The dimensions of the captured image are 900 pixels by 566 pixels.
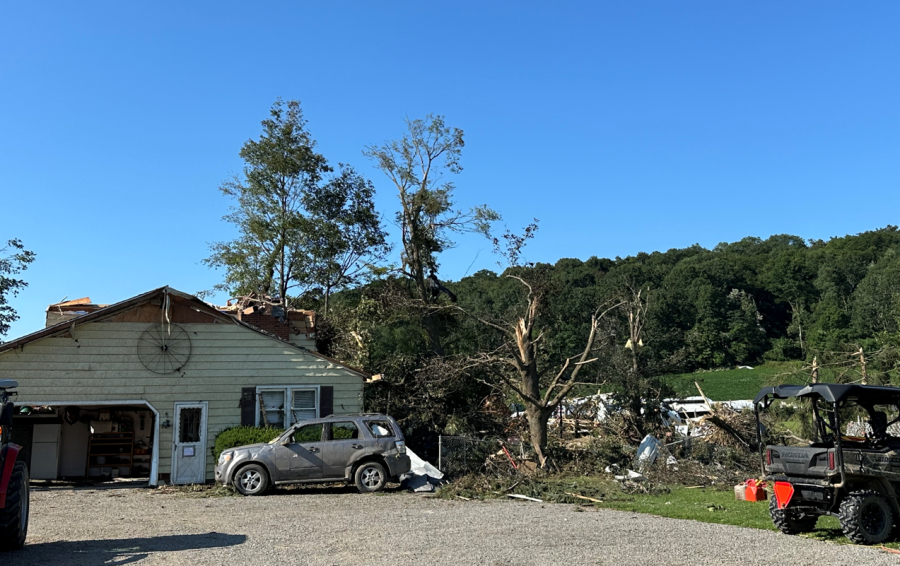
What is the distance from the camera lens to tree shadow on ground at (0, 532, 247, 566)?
8.38 m

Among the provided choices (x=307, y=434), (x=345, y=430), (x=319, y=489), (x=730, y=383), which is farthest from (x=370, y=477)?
(x=730, y=383)

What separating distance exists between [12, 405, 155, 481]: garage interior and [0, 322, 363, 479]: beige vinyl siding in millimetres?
2725

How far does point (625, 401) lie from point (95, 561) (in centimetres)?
1633

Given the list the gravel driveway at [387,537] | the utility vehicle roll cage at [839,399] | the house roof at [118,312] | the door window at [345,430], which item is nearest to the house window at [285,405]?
the house roof at [118,312]

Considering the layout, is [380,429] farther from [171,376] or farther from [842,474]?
[842,474]

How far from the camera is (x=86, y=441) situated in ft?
68.1

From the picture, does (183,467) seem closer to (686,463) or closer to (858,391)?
(686,463)

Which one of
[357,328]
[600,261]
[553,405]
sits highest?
[600,261]

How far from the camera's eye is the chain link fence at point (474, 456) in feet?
57.7

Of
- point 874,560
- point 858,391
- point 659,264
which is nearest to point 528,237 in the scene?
point 858,391

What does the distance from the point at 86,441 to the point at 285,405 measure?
6666mm

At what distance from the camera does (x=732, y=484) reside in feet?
53.1

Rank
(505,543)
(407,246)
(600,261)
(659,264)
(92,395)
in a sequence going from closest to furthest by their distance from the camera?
1. (505,543)
2. (92,395)
3. (407,246)
4. (600,261)
5. (659,264)

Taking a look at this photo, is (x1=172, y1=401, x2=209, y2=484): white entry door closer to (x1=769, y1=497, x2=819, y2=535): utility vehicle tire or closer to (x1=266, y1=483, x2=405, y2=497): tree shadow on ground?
(x1=266, y1=483, x2=405, y2=497): tree shadow on ground
